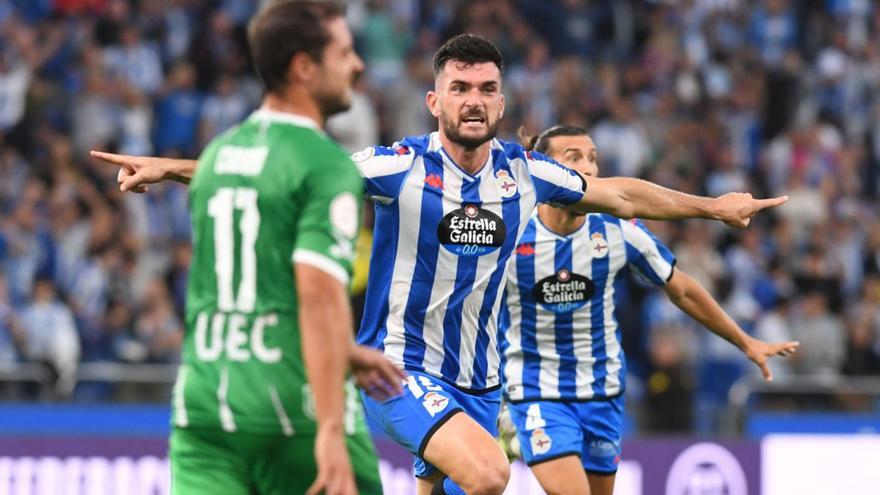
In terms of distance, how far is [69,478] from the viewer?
12.9 m

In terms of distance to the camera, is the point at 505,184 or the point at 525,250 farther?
the point at 525,250

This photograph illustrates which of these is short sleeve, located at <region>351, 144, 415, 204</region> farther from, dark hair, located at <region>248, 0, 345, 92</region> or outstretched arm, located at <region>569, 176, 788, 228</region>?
dark hair, located at <region>248, 0, 345, 92</region>

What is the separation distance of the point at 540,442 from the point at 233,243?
422cm

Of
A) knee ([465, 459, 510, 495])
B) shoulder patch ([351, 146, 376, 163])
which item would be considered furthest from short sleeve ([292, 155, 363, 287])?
shoulder patch ([351, 146, 376, 163])

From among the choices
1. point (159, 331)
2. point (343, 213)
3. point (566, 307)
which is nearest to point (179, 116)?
point (159, 331)

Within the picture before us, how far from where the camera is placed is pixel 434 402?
705 cm

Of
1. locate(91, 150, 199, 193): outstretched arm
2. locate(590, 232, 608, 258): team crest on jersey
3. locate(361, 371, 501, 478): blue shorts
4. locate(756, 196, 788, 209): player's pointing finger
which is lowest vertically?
locate(361, 371, 501, 478): blue shorts

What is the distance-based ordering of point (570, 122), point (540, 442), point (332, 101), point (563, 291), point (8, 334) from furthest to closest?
1. point (570, 122)
2. point (8, 334)
3. point (563, 291)
4. point (540, 442)
5. point (332, 101)

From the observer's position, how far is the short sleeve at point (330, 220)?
15.2ft

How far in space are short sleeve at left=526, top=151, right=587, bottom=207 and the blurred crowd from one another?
25.9 ft

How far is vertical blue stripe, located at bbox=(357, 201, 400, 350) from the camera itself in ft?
24.1

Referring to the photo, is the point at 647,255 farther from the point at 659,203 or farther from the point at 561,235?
the point at 659,203

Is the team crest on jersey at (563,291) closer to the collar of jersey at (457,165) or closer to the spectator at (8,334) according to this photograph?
the collar of jersey at (457,165)

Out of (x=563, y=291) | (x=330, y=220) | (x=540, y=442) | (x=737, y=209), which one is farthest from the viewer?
(x=563, y=291)
